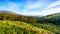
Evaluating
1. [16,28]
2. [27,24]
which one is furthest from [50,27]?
[16,28]

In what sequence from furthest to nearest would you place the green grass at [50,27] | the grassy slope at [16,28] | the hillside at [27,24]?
the green grass at [50,27], the hillside at [27,24], the grassy slope at [16,28]

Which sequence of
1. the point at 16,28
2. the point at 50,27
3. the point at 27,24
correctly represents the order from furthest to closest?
the point at 50,27
the point at 27,24
the point at 16,28

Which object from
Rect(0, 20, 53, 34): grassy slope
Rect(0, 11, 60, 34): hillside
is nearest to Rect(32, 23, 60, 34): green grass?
Rect(0, 11, 60, 34): hillside

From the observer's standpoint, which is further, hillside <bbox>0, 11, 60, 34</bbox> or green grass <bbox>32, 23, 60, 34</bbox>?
green grass <bbox>32, 23, 60, 34</bbox>

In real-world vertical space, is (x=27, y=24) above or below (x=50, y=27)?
above

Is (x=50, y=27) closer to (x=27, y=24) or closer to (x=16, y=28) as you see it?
(x=27, y=24)

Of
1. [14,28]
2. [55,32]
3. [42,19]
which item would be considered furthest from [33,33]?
[42,19]

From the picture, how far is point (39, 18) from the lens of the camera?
21.6ft

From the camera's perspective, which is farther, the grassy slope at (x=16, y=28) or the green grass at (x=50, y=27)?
the green grass at (x=50, y=27)

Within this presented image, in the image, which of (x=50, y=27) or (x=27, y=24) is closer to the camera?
(x=27, y=24)

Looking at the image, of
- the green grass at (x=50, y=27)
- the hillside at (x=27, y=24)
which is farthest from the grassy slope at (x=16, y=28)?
the green grass at (x=50, y=27)

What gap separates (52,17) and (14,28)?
7.11ft

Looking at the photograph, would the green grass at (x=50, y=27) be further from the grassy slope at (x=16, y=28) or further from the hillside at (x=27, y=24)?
the grassy slope at (x=16, y=28)

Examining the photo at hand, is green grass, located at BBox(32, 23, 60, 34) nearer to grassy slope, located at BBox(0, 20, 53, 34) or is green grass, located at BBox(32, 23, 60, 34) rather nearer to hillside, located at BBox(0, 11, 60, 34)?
hillside, located at BBox(0, 11, 60, 34)
